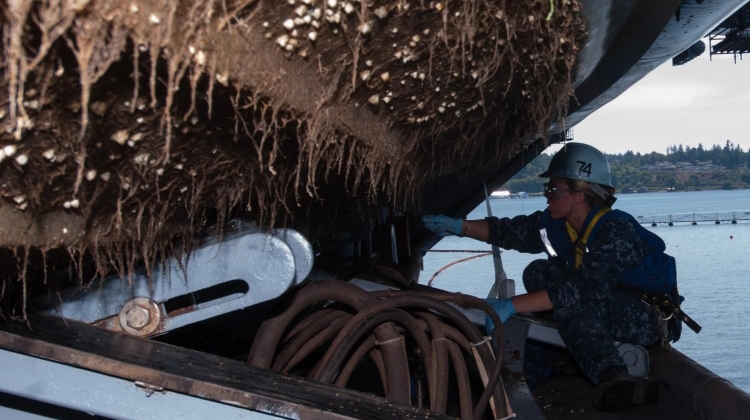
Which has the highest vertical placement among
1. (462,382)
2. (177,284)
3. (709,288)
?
(177,284)

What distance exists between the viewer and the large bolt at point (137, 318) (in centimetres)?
188

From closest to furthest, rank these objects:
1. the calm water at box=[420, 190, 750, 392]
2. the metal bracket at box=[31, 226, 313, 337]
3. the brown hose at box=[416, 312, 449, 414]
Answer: the metal bracket at box=[31, 226, 313, 337], the brown hose at box=[416, 312, 449, 414], the calm water at box=[420, 190, 750, 392]

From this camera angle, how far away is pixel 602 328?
364cm

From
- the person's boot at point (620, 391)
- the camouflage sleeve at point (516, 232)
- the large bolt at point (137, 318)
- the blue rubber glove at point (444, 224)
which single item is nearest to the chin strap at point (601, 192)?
the camouflage sleeve at point (516, 232)

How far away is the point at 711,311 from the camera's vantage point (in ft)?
36.2

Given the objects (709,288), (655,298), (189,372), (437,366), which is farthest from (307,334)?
(709,288)

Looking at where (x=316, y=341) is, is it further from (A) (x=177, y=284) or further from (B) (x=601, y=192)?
(B) (x=601, y=192)

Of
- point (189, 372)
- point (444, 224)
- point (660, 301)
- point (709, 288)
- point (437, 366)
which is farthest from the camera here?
point (709, 288)

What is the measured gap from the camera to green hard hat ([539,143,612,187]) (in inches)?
160

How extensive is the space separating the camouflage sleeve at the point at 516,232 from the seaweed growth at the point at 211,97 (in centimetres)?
253

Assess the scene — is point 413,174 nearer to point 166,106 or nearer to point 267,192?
point 267,192

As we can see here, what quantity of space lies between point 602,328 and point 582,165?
0.93 metres

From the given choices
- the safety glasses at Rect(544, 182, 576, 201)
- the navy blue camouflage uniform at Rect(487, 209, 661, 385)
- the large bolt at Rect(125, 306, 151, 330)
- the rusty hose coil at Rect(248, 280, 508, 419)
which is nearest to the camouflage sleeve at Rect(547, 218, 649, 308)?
the navy blue camouflage uniform at Rect(487, 209, 661, 385)

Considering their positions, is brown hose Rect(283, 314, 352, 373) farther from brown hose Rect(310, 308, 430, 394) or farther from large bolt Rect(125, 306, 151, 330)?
large bolt Rect(125, 306, 151, 330)
